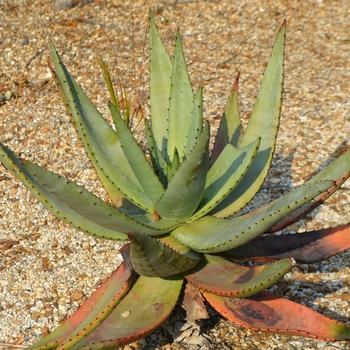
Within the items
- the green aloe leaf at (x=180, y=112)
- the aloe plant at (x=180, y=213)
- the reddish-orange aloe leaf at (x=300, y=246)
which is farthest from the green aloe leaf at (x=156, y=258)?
the green aloe leaf at (x=180, y=112)

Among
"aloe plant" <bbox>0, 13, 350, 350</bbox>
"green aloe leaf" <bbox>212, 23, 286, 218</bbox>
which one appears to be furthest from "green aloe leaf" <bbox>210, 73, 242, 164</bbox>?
"green aloe leaf" <bbox>212, 23, 286, 218</bbox>

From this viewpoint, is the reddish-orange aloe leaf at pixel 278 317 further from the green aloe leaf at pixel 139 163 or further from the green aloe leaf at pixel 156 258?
the green aloe leaf at pixel 139 163

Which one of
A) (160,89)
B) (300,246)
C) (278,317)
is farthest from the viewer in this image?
(160,89)

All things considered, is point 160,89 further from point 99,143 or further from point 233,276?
point 233,276

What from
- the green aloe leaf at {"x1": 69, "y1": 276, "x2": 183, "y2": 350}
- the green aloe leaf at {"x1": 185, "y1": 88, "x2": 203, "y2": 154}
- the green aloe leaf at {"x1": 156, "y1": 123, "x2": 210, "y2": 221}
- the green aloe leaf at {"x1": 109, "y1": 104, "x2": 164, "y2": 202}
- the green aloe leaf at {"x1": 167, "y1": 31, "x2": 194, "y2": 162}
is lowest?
the green aloe leaf at {"x1": 69, "y1": 276, "x2": 183, "y2": 350}

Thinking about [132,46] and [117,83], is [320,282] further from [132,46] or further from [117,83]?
[132,46]

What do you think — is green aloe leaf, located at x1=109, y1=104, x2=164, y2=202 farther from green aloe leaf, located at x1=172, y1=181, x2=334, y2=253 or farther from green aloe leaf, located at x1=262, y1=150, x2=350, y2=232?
green aloe leaf, located at x1=262, y1=150, x2=350, y2=232

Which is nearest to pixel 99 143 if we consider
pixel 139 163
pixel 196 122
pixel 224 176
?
pixel 139 163
